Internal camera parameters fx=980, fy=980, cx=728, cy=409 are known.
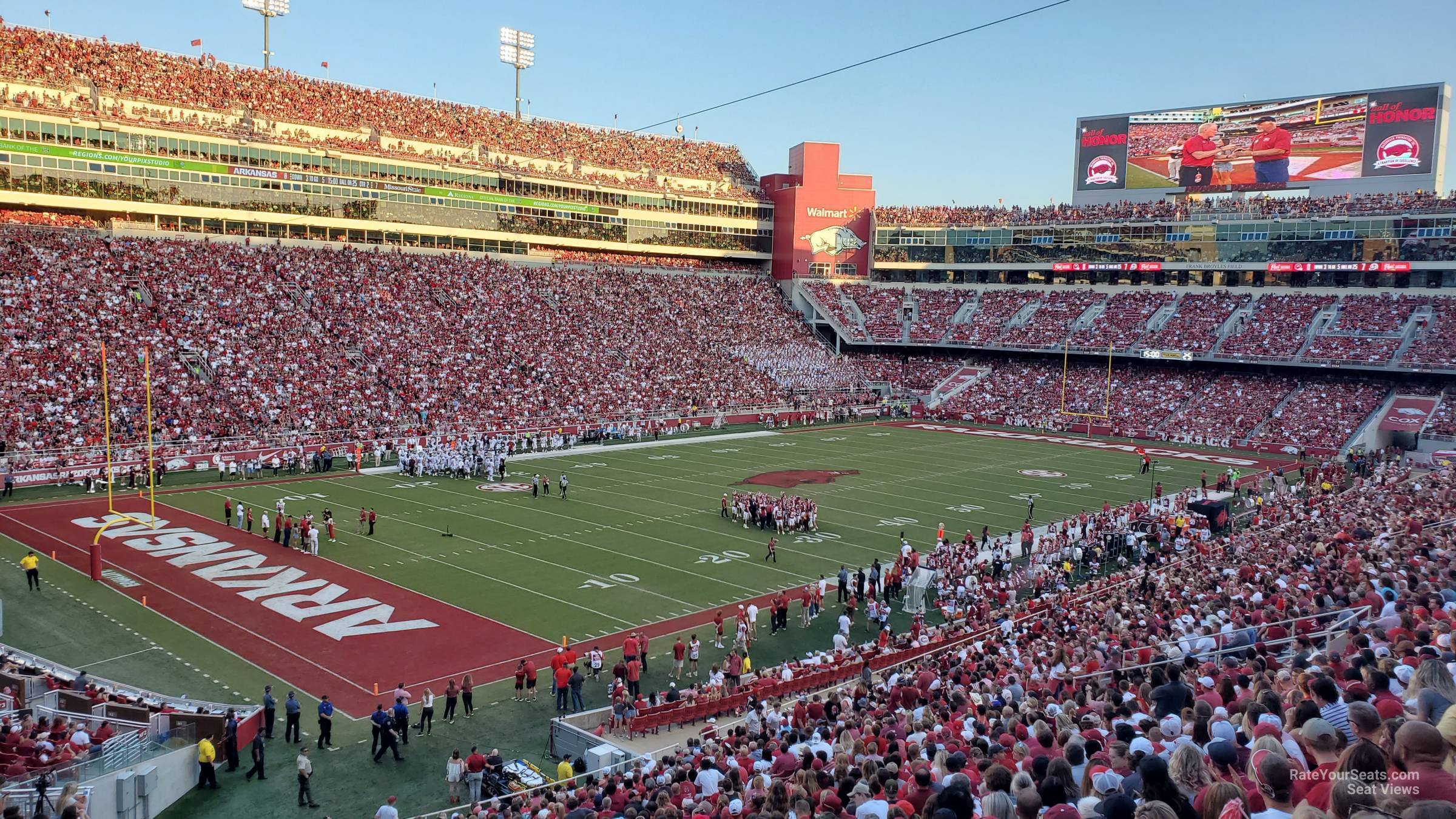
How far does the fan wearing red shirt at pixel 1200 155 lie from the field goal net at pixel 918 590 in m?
49.6

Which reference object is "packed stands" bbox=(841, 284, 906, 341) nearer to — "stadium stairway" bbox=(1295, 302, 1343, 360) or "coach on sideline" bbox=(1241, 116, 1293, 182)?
"coach on sideline" bbox=(1241, 116, 1293, 182)

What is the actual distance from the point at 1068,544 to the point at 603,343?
35541 millimetres

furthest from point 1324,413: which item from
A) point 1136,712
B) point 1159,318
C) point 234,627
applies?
point 234,627

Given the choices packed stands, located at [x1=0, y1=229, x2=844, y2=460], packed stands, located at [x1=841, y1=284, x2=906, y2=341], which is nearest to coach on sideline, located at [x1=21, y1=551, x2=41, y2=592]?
packed stands, located at [x1=0, y1=229, x2=844, y2=460]

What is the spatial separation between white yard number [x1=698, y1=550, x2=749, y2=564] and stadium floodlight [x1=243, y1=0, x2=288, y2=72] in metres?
47.6

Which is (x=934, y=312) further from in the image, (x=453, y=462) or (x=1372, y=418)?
(x=453, y=462)

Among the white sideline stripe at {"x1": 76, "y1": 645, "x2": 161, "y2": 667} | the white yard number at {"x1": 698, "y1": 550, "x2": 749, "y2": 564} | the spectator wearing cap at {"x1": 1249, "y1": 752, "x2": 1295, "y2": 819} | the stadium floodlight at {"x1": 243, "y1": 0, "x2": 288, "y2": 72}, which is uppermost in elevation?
the stadium floodlight at {"x1": 243, "y1": 0, "x2": 288, "y2": 72}

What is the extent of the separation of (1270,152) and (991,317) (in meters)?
19.1

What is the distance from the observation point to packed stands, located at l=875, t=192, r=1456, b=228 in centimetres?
5466

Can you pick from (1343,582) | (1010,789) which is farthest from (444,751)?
(1343,582)

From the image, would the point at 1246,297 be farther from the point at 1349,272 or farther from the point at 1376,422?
the point at 1376,422

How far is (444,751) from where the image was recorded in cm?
1443

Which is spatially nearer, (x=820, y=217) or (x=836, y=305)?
(x=836, y=305)

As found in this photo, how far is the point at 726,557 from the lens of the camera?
25.8m
